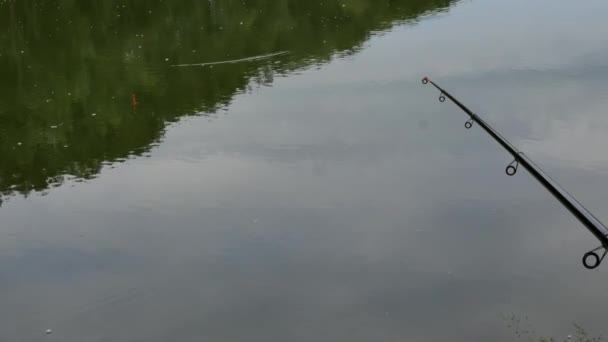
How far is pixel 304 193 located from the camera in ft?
34.1

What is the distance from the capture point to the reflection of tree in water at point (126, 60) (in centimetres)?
1384

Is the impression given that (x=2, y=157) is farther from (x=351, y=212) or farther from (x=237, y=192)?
(x=351, y=212)

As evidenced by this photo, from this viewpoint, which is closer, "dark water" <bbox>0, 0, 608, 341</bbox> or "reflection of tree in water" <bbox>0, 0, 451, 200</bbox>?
"dark water" <bbox>0, 0, 608, 341</bbox>

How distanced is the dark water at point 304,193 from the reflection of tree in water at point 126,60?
0.33ft

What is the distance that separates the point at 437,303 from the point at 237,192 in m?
4.05

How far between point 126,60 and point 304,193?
1214 centimetres

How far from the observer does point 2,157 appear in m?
13.6

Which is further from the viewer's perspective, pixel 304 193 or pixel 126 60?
pixel 126 60

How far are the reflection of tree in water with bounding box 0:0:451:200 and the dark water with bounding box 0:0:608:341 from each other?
0.33 ft

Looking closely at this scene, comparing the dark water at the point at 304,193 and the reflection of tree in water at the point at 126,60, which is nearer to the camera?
the dark water at the point at 304,193

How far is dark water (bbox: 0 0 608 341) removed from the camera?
7.42 meters

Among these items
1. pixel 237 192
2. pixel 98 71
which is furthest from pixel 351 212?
pixel 98 71

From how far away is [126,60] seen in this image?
824 inches

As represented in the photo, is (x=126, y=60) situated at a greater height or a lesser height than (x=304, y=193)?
greater
